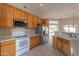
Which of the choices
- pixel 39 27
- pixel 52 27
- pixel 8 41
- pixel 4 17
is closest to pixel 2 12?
pixel 4 17

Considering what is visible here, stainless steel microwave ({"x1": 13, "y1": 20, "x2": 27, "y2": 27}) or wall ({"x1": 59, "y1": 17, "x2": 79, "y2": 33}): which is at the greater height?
wall ({"x1": 59, "y1": 17, "x2": 79, "y2": 33})

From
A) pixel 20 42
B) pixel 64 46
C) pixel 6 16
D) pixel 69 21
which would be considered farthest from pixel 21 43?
pixel 69 21

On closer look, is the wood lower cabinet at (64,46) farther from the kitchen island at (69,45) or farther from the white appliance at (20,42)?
the white appliance at (20,42)

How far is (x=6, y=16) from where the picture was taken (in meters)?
4.63

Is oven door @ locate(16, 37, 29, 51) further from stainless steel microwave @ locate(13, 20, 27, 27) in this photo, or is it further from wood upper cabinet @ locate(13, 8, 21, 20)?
wood upper cabinet @ locate(13, 8, 21, 20)

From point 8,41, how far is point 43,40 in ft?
17.7

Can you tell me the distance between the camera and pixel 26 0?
2.67 meters

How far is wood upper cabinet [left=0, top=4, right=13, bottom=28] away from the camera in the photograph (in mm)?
4389

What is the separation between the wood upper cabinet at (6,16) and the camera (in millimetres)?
4389

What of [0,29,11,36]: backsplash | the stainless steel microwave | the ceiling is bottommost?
[0,29,11,36]: backsplash

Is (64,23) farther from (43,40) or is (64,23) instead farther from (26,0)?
(26,0)

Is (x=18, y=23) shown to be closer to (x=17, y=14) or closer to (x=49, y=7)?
(x=17, y=14)

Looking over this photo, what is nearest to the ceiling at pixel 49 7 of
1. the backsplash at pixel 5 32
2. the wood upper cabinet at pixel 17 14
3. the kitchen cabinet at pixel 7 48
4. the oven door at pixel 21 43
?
the wood upper cabinet at pixel 17 14

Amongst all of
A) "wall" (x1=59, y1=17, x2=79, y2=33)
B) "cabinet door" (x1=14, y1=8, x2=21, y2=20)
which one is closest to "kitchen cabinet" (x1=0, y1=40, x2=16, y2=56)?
"cabinet door" (x1=14, y1=8, x2=21, y2=20)
